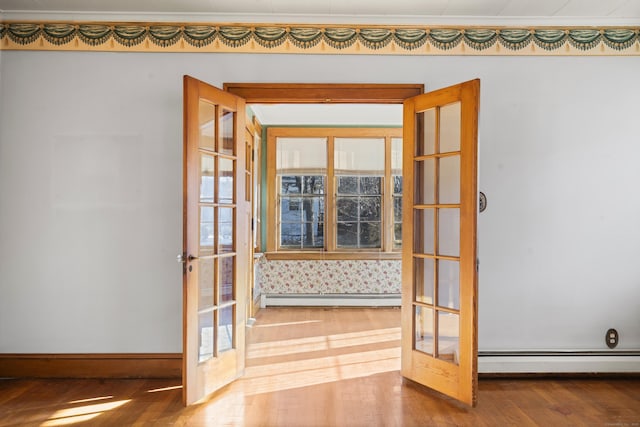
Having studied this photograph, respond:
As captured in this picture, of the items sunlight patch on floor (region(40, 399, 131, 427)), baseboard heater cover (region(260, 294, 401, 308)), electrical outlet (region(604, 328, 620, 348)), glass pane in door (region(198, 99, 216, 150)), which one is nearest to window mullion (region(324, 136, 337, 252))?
baseboard heater cover (region(260, 294, 401, 308))

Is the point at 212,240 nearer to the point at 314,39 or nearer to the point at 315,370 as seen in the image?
the point at 315,370

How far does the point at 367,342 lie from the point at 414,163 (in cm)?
223

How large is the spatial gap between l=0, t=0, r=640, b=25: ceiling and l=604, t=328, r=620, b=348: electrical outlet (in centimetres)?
260

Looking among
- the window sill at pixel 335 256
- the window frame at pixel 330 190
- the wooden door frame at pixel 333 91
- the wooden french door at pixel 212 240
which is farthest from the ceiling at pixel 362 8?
the window sill at pixel 335 256

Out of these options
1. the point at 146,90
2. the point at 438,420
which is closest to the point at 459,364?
the point at 438,420

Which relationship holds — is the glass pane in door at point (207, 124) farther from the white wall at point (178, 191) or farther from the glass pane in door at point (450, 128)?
the glass pane in door at point (450, 128)

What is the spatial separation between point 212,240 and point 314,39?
1.87 metres

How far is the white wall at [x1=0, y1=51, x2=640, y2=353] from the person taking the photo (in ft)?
13.4

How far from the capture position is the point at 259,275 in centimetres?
723

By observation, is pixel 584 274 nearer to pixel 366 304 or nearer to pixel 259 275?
pixel 366 304

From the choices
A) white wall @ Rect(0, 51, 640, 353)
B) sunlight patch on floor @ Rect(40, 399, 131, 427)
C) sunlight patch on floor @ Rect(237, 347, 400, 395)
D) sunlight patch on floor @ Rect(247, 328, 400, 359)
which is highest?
white wall @ Rect(0, 51, 640, 353)

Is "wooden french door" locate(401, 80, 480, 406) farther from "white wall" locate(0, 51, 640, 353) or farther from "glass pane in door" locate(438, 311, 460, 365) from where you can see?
"white wall" locate(0, 51, 640, 353)

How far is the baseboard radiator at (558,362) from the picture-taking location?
4.08 metres

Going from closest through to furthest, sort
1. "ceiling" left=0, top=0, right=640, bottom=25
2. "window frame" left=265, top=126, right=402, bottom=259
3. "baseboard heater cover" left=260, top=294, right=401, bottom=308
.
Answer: "ceiling" left=0, top=0, right=640, bottom=25, "baseboard heater cover" left=260, top=294, right=401, bottom=308, "window frame" left=265, top=126, right=402, bottom=259
